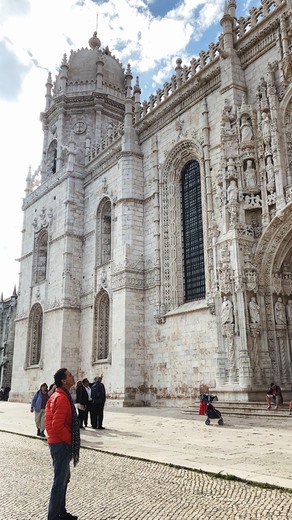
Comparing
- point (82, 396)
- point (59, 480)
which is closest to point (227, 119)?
point (82, 396)

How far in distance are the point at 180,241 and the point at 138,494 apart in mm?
15743

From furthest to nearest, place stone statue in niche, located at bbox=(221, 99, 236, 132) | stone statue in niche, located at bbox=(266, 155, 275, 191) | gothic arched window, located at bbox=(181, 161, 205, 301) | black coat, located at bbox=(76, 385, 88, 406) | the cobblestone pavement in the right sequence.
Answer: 1. gothic arched window, located at bbox=(181, 161, 205, 301)
2. stone statue in niche, located at bbox=(221, 99, 236, 132)
3. stone statue in niche, located at bbox=(266, 155, 275, 191)
4. black coat, located at bbox=(76, 385, 88, 406)
5. the cobblestone pavement

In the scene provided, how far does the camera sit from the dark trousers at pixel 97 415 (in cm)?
1170

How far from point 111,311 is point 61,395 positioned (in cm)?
1788

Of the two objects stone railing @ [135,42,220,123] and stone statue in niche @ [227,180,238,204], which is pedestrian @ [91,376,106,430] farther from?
stone railing @ [135,42,220,123]

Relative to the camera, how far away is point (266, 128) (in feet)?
52.4

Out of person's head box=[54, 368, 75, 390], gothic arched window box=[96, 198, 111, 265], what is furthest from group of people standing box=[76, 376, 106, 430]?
gothic arched window box=[96, 198, 111, 265]

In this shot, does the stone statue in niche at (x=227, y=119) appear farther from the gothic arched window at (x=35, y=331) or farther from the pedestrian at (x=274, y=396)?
the gothic arched window at (x=35, y=331)

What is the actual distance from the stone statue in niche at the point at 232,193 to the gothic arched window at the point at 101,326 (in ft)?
33.6

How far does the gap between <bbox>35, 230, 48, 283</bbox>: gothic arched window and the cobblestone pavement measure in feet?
79.7

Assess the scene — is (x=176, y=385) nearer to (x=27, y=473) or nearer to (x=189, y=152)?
(x=189, y=152)

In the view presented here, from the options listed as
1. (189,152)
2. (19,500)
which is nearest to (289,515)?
(19,500)

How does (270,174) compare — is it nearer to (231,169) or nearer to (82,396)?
(231,169)

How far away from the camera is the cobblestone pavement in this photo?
4.36m
